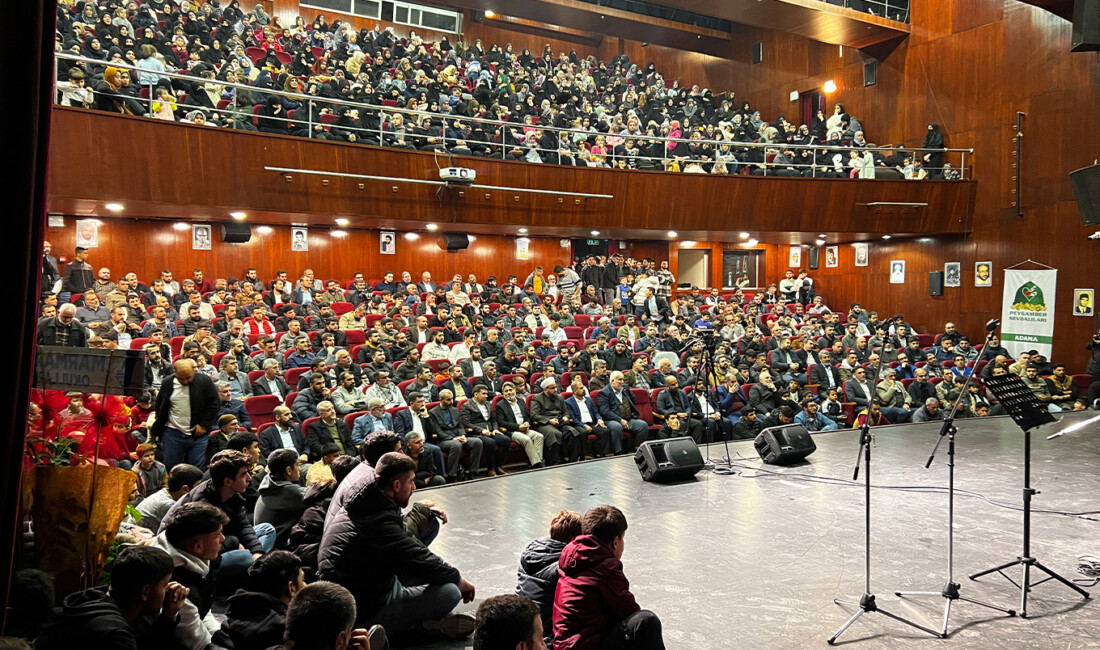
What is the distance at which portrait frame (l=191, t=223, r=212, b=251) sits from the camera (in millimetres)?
12266

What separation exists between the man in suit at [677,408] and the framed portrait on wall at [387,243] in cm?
726

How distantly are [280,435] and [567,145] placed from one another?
806 centimetres

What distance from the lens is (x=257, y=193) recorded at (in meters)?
10.1

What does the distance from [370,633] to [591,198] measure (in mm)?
10562

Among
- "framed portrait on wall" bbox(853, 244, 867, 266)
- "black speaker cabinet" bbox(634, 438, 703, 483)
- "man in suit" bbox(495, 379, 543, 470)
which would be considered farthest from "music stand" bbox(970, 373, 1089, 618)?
"framed portrait on wall" bbox(853, 244, 867, 266)

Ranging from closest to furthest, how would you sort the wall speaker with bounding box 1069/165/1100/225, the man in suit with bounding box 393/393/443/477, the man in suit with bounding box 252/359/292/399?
the wall speaker with bounding box 1069/165/1100/225 < the man in suit with bounding box 393/393/443/477 < the man in suit with bounding box 252/359/292/399

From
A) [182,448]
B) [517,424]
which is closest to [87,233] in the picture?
[182,448]

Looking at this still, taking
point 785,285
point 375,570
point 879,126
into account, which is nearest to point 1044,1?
point 879,126

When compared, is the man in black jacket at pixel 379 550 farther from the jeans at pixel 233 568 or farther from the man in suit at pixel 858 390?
the man in suit at pixel 858 390

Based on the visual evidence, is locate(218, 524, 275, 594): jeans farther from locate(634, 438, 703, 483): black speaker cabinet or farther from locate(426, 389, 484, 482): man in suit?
locate(426, 389, 484, 482): man in suit

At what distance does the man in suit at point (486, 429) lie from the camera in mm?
7332

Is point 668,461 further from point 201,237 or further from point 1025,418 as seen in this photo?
point 201,237

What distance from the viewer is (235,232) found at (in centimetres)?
1227

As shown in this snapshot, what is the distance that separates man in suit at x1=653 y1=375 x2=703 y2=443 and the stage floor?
1060 mm
